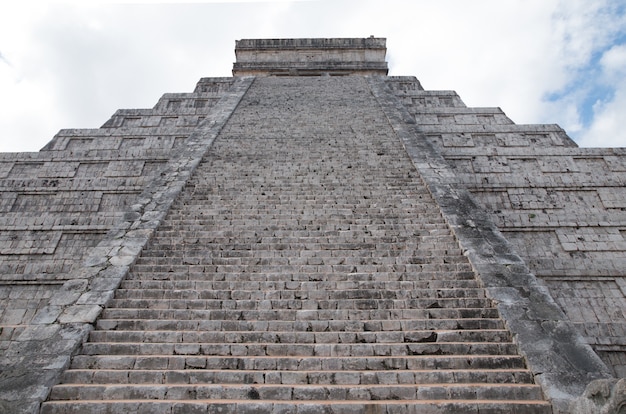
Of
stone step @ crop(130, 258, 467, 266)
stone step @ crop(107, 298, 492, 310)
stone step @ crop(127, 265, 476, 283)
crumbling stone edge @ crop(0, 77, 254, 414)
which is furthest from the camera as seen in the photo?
stone step @ crop(130, 258, 467, 266)

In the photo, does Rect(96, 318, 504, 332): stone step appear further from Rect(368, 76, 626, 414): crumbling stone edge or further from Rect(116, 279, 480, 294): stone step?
Rect(116, 279, 480, 294): stone step

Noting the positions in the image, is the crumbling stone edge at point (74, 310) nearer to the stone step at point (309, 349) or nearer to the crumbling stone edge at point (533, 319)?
the stone step at point (309, 349)

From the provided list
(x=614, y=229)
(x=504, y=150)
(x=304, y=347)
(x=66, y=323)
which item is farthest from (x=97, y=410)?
(x=504, y=150)

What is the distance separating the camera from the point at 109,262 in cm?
537

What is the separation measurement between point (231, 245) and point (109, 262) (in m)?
1.62

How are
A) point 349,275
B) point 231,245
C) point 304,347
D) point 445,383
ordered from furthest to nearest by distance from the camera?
point 231,245 → point 349,275 → point 304,347 → point 445,383

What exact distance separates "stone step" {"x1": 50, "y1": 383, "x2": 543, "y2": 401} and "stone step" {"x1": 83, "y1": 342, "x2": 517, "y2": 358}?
1.38 feet

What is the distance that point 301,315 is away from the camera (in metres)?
4.45

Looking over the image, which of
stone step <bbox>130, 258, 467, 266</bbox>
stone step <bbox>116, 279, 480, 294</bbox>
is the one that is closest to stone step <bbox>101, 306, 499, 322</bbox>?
stone step <bbox>116, 279, 480, 294</bbox>

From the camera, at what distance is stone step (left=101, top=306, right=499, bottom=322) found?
4418mm

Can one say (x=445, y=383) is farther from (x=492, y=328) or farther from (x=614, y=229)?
(x=614, y=229)

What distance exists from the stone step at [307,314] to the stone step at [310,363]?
574 mm

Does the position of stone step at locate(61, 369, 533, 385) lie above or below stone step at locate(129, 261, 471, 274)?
below

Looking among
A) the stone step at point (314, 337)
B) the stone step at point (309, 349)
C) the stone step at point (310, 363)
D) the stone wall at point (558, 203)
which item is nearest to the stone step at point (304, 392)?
the stone step at point (310, 363)
